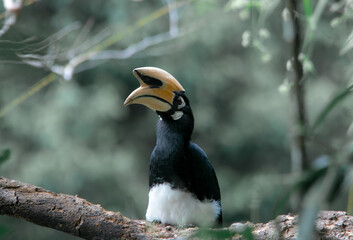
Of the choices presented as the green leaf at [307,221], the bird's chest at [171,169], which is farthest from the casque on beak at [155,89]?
the green leaf at [307,221]

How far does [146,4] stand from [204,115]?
1.37 metres

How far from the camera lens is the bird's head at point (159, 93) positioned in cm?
166

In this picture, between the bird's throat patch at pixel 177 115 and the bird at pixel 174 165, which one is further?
the bird's throat patch at pixel 177 115

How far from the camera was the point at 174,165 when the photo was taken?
1703 mm

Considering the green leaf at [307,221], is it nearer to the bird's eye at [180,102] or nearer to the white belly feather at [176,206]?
the white belly feather at [176,206]

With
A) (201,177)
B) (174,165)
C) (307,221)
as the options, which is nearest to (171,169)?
(174,165)

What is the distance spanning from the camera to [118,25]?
461 centimetres

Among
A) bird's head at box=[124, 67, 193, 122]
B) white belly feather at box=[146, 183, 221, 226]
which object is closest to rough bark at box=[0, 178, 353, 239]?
white belly feather at box=[146, 183, 221, 226]

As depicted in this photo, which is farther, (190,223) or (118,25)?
(118,25)

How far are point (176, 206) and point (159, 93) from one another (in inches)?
16.1

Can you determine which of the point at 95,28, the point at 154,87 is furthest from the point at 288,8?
the point at 95,28

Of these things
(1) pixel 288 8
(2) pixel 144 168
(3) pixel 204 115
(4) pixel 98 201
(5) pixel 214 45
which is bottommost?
(1) pixel 288 8

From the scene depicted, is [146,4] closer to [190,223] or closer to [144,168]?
[144,168]

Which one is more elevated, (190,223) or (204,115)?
(204,115)
